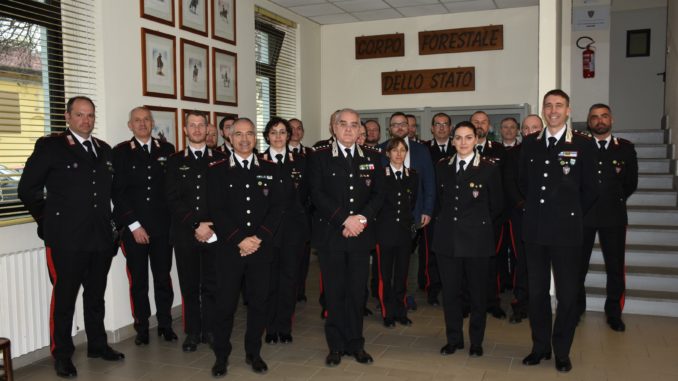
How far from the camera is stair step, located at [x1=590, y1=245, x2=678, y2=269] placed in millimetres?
5418

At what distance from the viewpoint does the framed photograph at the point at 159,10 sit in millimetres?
4715

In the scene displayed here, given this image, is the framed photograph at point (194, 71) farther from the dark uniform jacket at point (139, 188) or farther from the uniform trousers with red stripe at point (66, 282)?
the uniform trousers with red stripe at point (66, 282)

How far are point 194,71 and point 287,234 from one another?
2161 mm

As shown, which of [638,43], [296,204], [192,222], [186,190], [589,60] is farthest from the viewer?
[638,43]

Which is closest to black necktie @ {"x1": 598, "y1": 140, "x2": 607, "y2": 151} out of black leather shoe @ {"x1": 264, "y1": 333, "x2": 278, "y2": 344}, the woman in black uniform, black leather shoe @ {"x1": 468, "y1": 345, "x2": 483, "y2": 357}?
the woman in black uniform

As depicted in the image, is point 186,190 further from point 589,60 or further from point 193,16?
point 589,60

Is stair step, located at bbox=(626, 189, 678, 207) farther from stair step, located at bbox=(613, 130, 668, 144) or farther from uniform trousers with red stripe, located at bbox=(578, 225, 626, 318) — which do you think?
uniform trousers with red stripe, located at bbox=(578, 225, 626, 318)

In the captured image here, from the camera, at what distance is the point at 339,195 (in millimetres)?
3576

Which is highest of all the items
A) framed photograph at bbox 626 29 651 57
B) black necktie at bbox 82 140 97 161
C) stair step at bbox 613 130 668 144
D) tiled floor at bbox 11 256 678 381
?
framed photograph at bbox 626 29 651 57

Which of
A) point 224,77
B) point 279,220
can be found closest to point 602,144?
point 279,220

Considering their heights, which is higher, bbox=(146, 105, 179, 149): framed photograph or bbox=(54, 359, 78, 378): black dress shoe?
bbox=(146, 105, 179, 149): framed photograph

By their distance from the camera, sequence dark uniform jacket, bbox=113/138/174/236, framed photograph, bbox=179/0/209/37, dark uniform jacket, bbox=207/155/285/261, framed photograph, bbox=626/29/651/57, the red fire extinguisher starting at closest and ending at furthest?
dark uniform jacket, bbox=207/155/285/261 < dark uniform jacket, bbox=113/138/174/236 < framed photograph, bbox=179/0/209/37 < the red fire extinguisher < framed photograph, bbox=626/29/651/57

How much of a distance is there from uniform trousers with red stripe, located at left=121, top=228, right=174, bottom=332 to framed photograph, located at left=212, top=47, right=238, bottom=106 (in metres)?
2.02

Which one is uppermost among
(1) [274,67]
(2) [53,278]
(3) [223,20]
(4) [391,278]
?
(3) [223,20]
